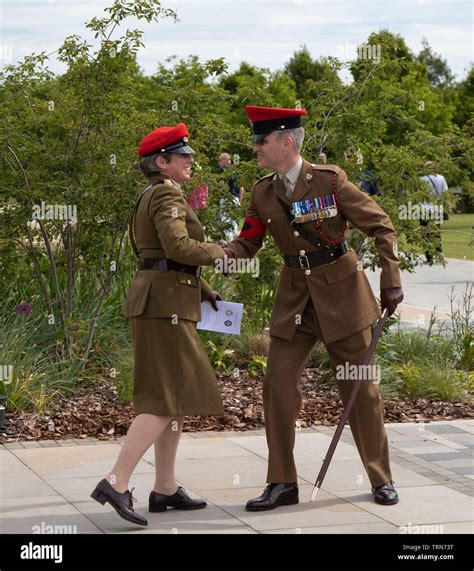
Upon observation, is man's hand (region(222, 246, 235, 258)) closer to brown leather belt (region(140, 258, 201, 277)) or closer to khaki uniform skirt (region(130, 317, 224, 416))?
brown leather belt (region(140, 258, 201, 277))

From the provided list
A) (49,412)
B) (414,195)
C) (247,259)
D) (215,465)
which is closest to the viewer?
(247,259)

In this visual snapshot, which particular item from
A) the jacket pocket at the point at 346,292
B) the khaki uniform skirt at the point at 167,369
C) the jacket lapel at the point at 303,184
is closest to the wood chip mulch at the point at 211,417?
the khaki uniform skirt at the point at 167,369

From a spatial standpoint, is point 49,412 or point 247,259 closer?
point 247,259

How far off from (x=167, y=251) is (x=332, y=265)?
3.07 ft

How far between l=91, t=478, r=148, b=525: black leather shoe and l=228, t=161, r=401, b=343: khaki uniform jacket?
1242 millimetres

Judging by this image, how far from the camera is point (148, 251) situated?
608cm

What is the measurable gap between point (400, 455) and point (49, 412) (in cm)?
243

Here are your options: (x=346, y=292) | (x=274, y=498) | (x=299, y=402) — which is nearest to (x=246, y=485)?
(x=274, y=498)

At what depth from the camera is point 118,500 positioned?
225 inches

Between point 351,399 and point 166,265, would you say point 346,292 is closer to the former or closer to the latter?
point 351,399

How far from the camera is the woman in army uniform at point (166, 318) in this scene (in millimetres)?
5910

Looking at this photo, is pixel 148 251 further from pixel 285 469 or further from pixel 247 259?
pixel 285 469
